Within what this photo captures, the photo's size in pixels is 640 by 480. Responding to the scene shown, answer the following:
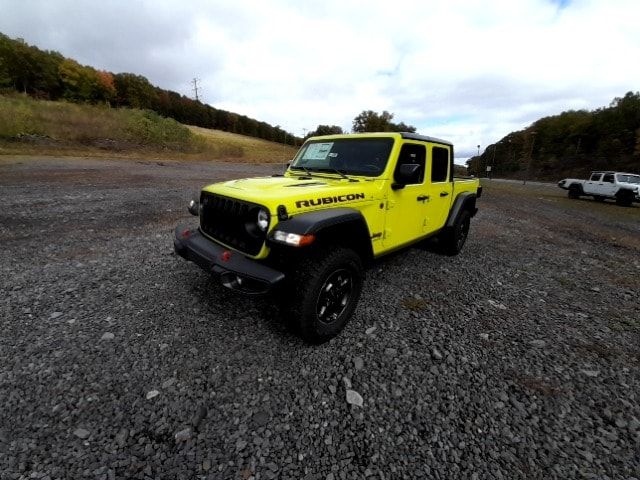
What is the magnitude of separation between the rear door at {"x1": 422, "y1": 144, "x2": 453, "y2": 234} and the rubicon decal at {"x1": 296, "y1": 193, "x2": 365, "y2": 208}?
163 cm

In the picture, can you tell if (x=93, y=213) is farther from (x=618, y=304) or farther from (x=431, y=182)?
(x=618, y=304)

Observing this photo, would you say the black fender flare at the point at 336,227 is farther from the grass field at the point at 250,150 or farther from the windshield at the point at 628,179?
the grass field at the point at 250,150

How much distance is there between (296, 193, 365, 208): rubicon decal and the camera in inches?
106

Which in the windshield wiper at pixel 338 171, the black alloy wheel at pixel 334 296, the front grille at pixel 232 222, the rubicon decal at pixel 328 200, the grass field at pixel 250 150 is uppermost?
the grass field at pixel 250 150

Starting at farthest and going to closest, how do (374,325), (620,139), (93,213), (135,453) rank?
(620,139), (93,213), (374,325), (135,453)

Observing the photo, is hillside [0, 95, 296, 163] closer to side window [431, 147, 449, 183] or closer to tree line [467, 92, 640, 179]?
side window [431, 147, 449, 183]

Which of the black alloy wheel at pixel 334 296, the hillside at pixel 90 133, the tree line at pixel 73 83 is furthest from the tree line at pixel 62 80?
the black alloy wheel at pixel 334 296

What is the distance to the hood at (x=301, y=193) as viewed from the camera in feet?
8.63

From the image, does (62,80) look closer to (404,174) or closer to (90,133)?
(90,133)

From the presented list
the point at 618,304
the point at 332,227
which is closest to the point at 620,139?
the point at 618,304

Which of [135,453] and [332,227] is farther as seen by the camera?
[332,227]

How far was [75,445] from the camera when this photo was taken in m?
1.84

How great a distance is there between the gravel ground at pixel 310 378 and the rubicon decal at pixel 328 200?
1310mm

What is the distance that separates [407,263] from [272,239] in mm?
3169
